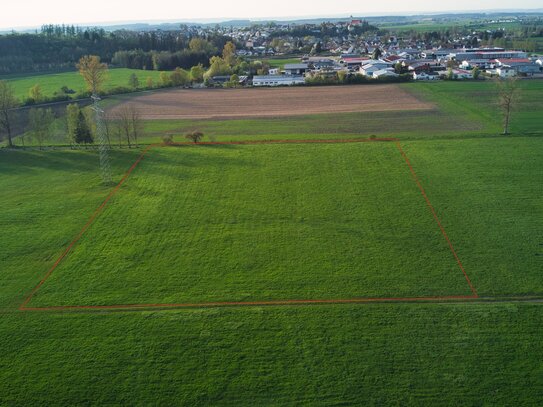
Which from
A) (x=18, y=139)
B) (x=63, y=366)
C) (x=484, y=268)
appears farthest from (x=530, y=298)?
(x=18, y=139)

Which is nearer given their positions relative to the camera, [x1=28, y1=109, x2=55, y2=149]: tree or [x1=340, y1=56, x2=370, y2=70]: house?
[x1=28, y1=109, x2=55, y2=149]: tree

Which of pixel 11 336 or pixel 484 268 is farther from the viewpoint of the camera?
pixel 484 268

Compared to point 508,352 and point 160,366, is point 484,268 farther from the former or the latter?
point 160,366

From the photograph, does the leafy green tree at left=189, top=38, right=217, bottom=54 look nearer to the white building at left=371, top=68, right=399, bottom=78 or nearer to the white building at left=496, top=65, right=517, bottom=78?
the white building at left=371, top=68, right=399, bottom=78

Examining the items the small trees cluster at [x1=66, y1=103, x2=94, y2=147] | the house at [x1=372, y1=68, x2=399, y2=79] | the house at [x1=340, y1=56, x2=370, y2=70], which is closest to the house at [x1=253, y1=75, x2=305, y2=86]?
the house at [x1=372, y1=68, x2=399, y2=79]

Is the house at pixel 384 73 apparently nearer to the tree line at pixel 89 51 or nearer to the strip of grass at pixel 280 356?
the tree line at pixel 89 51

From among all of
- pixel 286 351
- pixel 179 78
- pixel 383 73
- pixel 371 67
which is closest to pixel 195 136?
pixel 286 351
